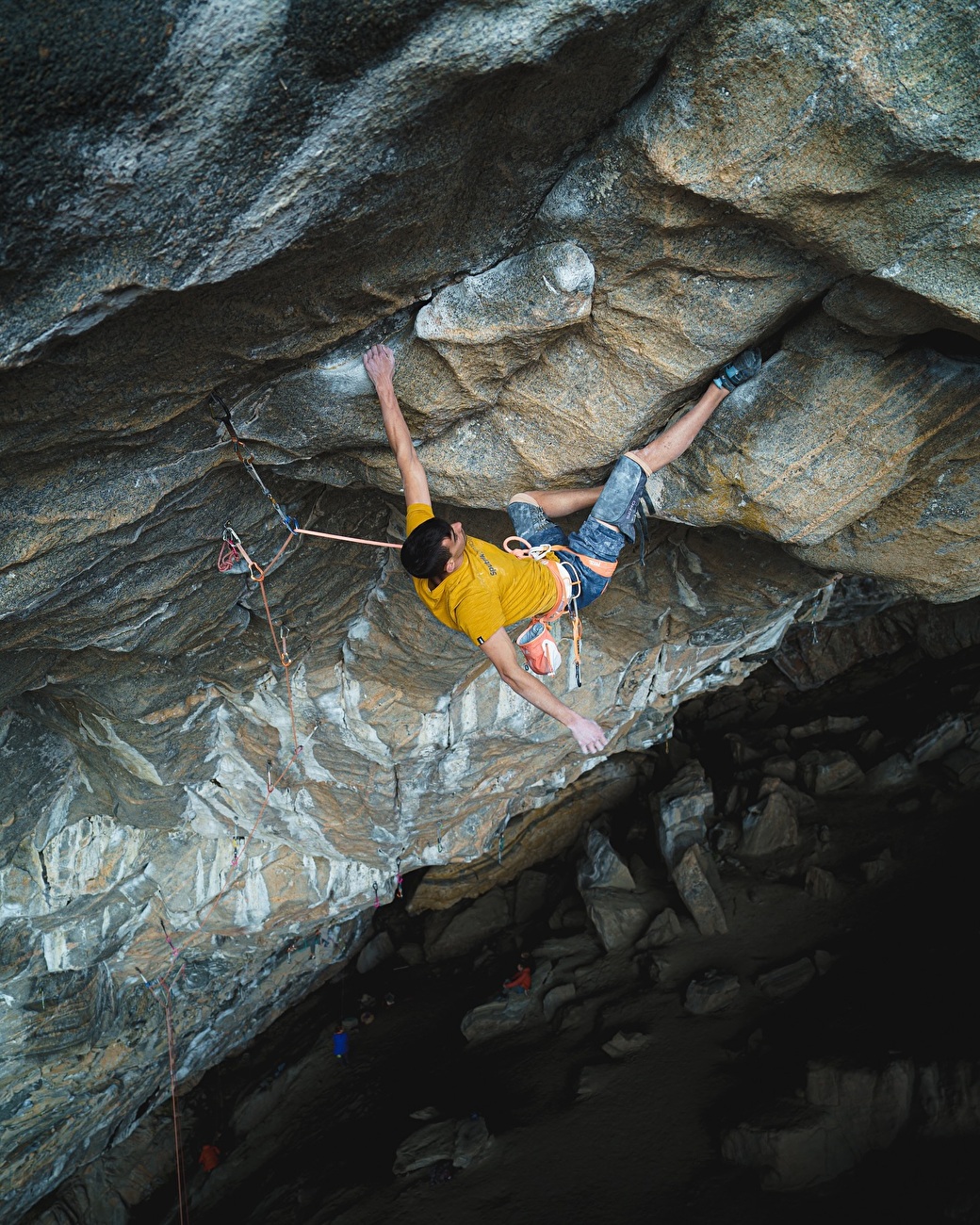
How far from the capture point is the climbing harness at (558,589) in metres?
5.04

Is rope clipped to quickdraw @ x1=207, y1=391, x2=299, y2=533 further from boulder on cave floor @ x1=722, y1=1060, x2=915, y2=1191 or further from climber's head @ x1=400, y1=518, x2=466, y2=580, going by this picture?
boulder on cave floor @ x1=722, y1=1060, x2=915, y2=1191

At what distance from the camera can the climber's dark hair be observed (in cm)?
429

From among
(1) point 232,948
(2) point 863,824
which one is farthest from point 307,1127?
(2) point 863,824

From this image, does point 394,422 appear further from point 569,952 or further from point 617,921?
point 569,952

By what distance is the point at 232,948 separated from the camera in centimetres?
857

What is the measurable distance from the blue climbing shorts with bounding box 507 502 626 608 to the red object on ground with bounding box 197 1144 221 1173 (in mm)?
9884

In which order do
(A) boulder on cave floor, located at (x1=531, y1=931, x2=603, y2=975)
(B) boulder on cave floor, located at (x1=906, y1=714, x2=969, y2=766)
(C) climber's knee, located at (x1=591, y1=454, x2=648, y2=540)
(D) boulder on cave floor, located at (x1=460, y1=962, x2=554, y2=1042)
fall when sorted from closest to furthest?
(C) climber's knee, located at (x1=591, y1=454, x2=648, y2=540) → (D) boulder on cave floor, located at (x1=460, y1=962, x2=554, y2=1042) → (A) boulder on cave floor, located at (x1=531, y1=931, x2=603, y2=975) → (B) boulder on cave floor, located at (x1=906, y1=714, x2=969, y2=766)

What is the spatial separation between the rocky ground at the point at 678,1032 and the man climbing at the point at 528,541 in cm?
525

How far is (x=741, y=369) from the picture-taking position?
4.28m

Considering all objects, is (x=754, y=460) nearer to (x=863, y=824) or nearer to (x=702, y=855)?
(x=702, y=855)

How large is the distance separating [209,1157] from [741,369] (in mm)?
11472

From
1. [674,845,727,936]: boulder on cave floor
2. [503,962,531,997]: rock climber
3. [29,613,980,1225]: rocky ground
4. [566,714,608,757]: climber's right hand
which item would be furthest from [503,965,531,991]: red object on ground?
[566,714,608,757]: climber's right hand

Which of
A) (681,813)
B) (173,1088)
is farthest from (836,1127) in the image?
(173,1088)

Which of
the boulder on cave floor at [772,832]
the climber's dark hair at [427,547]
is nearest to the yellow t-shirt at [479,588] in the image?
A: the climber's dark hair at [427,547]
